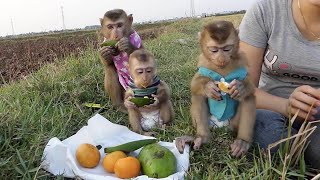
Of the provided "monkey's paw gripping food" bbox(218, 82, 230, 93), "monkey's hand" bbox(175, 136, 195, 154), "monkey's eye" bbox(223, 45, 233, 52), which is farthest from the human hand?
"monkey's hand" bbox(175, 136, 195, 154)

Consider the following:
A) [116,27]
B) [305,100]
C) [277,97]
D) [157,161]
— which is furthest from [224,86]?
[116,27]

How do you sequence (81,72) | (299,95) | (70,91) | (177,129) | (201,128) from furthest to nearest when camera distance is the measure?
(81,72)
(70,91)
(177,129)
(201,128)
(299,95)

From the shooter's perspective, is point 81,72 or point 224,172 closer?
point 224,172

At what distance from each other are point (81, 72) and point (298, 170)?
3.63m

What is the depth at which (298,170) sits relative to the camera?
2.96 meters

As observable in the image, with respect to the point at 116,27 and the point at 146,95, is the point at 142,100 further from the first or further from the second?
the point at 116,27

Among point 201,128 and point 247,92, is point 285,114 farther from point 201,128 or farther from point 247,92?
point 201,128

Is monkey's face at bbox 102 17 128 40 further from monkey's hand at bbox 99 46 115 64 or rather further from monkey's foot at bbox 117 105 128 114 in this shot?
monkey's foot at bbox 117 105 128 114

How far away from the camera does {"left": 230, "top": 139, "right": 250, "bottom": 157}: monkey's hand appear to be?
3152mm

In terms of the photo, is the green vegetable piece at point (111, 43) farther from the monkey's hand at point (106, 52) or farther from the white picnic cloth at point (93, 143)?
the white picnic cloth at point (93, 143)

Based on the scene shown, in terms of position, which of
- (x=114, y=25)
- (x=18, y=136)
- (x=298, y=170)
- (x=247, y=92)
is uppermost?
(x=114, y=25)

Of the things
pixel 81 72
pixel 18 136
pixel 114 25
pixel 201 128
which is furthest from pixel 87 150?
pixel 81 72

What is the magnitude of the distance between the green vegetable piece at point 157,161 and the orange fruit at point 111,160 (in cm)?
16

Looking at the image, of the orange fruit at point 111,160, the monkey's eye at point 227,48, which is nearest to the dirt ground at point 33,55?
the orange fruit at point 111,160
